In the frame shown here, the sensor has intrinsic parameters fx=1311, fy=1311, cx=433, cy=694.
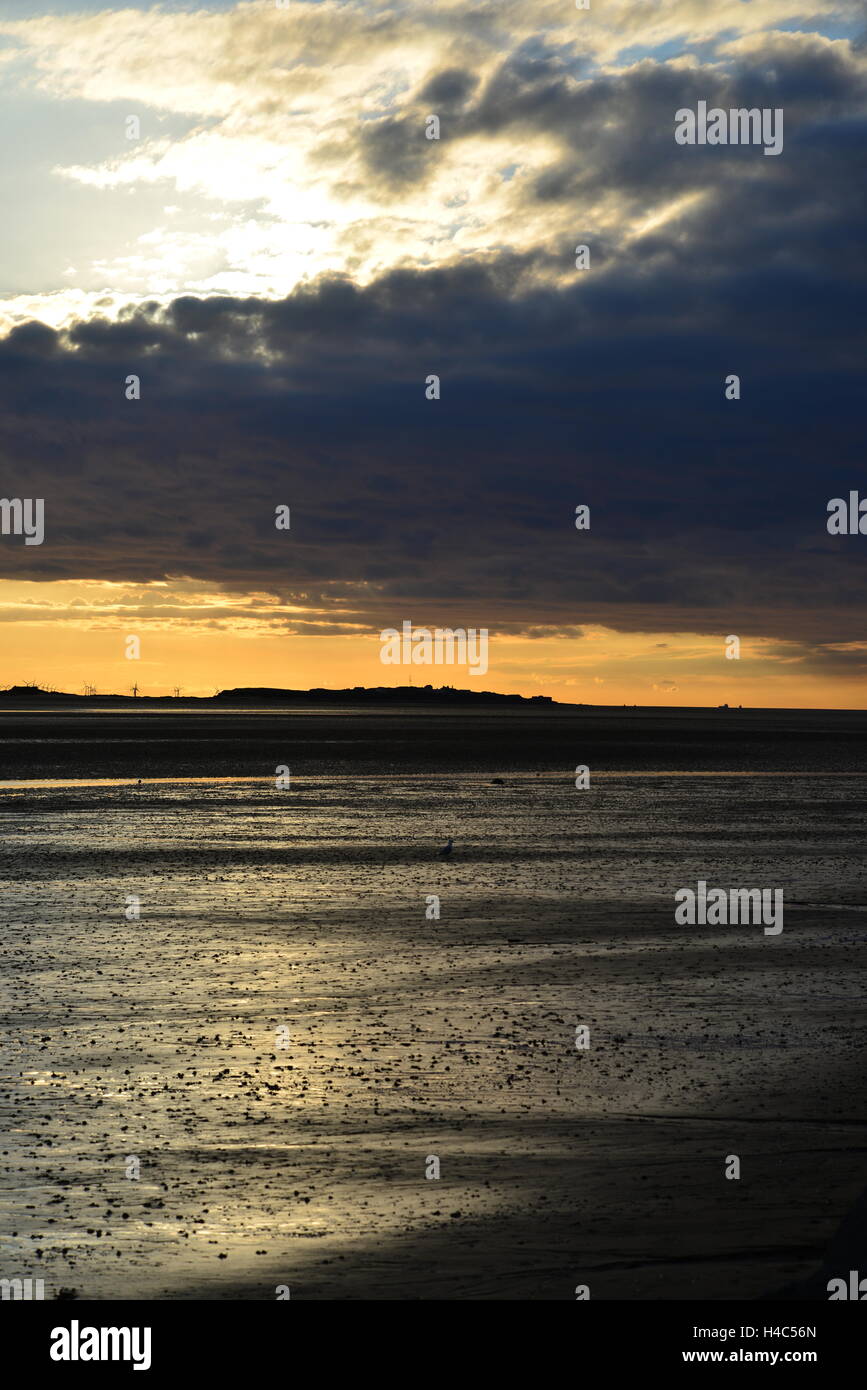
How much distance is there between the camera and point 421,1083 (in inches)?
552

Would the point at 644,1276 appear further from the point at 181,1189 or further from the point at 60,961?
the point at 60,961

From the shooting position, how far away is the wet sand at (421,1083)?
9.96 m

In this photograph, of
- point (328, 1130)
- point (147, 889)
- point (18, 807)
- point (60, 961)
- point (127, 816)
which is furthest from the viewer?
point (18, 807)

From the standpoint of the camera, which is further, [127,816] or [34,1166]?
[127,816]

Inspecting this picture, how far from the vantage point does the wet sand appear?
9.96m

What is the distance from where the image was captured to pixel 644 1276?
948 cm

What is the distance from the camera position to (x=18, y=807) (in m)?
48.1

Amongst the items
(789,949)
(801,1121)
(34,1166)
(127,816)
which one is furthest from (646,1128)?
(127,816)

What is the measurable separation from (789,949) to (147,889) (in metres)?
13.5

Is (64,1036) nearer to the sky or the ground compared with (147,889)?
nearer to the ground

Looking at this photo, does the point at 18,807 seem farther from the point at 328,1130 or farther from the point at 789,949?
the point at 328,1130

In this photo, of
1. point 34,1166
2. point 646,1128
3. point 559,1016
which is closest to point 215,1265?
point 34,1166
